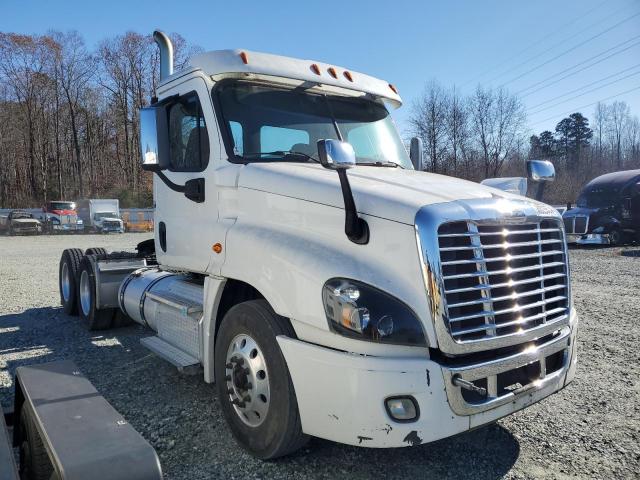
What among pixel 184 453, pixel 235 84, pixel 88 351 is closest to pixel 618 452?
pixel 184 453

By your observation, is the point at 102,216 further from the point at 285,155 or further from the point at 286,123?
the point at 285,155

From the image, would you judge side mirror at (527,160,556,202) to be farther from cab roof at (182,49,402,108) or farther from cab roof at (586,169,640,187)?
cab roof at (586,169,640,187)

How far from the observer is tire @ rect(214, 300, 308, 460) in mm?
2885

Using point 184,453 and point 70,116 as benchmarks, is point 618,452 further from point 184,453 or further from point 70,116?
point 70,116

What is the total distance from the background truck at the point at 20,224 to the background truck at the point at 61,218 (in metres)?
0.75

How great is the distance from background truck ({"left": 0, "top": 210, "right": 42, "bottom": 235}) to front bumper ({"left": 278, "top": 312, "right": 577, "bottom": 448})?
3365cm

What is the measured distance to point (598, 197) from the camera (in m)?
19.5

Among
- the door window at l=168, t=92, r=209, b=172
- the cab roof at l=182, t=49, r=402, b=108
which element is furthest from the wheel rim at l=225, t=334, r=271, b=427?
the cab roof at l=182, t=49, r=402, b=108

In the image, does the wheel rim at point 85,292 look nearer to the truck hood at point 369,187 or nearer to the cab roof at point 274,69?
the cab roof at point 274,69

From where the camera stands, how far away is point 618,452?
327 centimetres

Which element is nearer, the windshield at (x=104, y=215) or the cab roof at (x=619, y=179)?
the cab roof at (x=619, y=179)

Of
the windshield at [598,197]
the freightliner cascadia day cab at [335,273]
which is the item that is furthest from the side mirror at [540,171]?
the windshield at [598,197]

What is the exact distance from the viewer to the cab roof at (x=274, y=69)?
383cm

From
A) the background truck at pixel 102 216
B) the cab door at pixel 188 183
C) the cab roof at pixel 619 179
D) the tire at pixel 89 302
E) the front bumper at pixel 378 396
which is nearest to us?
the front bumper at pixel 378 396
